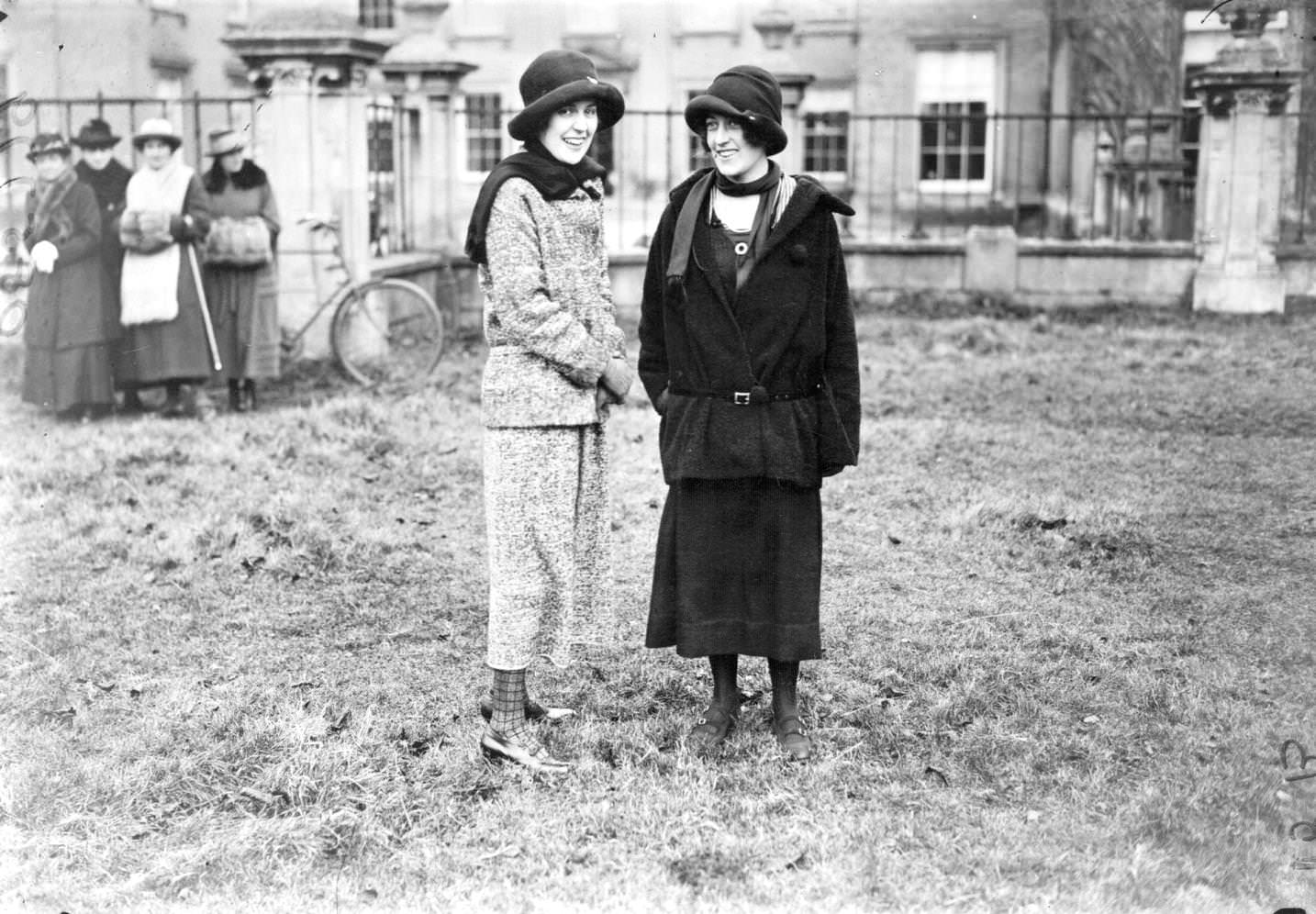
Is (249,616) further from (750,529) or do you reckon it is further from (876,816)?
(876,816)

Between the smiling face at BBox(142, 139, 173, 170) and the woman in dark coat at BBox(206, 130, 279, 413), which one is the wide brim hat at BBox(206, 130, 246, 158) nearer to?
the woman in dark coat at BBox(206, 130, 279, 413)

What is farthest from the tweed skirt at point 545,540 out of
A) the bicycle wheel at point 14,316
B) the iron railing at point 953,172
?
the iron railing at point 953,172

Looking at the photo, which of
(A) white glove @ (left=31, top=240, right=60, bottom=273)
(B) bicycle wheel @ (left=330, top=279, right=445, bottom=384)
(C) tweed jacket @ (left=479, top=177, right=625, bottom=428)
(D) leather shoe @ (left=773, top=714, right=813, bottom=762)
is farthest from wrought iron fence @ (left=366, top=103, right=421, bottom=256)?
(D) leather shoe @ (left=773, top=714, right=813, bottom=762)

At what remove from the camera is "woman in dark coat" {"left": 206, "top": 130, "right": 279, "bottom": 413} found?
34.6 ft

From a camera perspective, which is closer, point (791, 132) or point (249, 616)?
point (249, 616)

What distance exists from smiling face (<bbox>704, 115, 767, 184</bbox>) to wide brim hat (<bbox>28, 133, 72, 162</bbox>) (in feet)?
→ 22.4

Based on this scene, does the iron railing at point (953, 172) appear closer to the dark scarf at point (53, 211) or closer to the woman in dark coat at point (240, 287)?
the woman in dark coat at point (240, 287)

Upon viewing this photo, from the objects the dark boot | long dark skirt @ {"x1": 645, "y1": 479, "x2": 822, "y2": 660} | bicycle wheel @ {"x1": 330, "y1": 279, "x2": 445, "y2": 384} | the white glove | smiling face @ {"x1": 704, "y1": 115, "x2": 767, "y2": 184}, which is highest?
smiling face @ {"x1": 704, "y1": 115, "x2": 767, "y2": 184}

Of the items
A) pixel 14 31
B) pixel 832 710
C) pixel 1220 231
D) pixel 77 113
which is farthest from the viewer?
A: pixel 77 113

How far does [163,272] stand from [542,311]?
21.8 feet

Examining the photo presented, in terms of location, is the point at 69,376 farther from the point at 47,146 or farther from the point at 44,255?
the point at 47,146

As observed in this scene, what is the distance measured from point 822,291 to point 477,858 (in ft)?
6.16

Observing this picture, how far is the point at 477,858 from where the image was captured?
3.88m

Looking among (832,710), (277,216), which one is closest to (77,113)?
(277,216)
